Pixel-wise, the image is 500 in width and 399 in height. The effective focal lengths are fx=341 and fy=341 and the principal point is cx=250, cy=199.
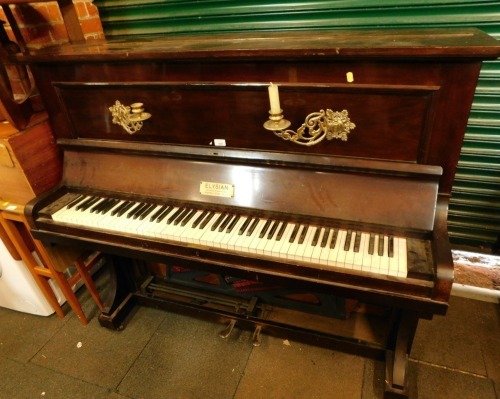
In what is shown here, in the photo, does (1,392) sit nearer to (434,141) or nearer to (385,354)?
(385,354)

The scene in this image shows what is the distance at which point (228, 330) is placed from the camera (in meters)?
2.01

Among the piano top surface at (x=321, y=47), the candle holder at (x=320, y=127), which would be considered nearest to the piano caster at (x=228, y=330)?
the candle holder at (x=320, y=127)

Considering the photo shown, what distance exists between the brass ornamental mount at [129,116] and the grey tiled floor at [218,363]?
127 cm

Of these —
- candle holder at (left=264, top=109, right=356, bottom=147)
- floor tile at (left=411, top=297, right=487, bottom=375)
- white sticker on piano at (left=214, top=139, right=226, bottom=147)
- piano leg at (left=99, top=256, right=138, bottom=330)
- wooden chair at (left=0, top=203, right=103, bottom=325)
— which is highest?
candle holder at (left=264, top=109, right=356, bottom=147)

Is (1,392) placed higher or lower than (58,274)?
lower

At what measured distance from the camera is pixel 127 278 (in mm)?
2248

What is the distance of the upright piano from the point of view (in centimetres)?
119

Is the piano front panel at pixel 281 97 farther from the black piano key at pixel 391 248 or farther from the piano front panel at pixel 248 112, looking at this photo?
the black piano key at pixel 391 248

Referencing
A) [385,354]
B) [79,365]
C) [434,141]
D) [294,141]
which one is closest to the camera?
[434,141]

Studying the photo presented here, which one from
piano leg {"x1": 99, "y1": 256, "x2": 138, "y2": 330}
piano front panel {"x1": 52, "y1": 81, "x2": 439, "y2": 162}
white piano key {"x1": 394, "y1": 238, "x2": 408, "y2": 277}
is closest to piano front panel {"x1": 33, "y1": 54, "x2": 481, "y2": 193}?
piano front panel {"x1": 52, "y1": 81, "x2": 439, "y2": 162}

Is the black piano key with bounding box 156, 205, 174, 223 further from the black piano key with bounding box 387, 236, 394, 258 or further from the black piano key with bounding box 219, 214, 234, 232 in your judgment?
the black piano key with bounding box 387, 236, 394, 258

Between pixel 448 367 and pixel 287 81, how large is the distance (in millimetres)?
1681

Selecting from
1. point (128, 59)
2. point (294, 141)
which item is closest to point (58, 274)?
point (128, 59)

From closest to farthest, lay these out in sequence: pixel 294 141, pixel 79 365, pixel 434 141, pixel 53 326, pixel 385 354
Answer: pixel 434 141 → pixel 294 141 → pixel 385 354 → pixel 79 365 → pixel 53 326
